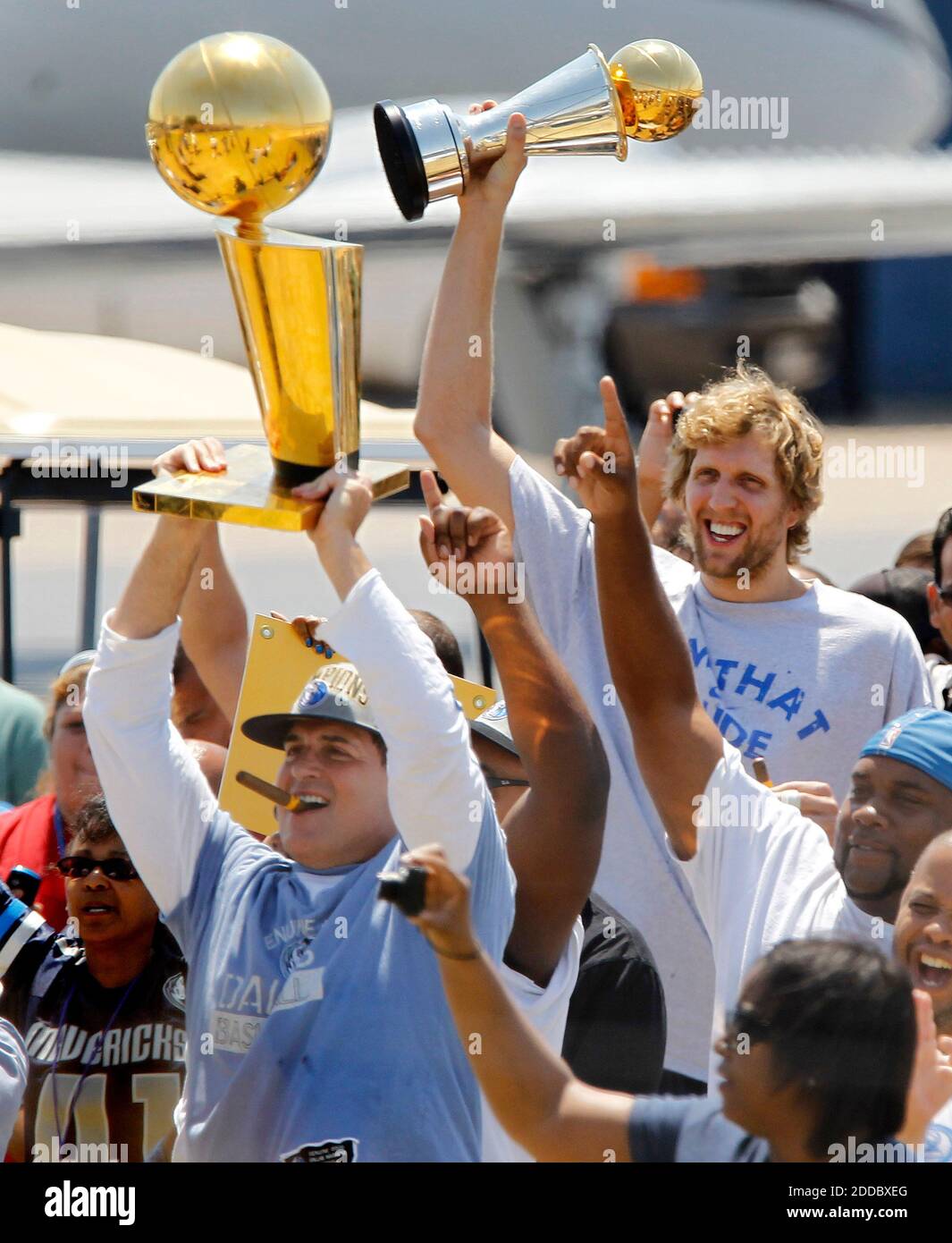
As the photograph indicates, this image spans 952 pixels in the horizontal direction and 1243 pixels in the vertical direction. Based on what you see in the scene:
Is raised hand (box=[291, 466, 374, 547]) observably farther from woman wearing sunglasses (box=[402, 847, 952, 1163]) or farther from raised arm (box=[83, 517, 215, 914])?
woman wearing sunglasses (box=[402, 847, 952, 1163])

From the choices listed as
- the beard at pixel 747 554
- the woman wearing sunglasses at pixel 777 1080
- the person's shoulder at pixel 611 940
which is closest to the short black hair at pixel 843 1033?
the woman wearing sunglasses at pixel 777 1080

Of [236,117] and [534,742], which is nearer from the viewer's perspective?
[236,117]

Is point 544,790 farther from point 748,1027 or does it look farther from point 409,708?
point 748,1027

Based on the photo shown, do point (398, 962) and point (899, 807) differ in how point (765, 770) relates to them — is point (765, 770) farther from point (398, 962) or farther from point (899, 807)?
point (398, 962)

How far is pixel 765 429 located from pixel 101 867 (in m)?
0.97

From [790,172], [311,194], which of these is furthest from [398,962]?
[790,172]

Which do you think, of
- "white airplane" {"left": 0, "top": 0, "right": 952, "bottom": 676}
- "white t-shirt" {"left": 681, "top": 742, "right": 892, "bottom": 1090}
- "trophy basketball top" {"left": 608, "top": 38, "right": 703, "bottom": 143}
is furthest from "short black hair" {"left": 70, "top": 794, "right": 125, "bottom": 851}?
"white airplane" {"left": 0, "top": 0, "right": 952, "bottom": 676}

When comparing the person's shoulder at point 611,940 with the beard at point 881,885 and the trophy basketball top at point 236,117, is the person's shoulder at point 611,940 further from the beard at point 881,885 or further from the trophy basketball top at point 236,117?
the trophy basketball top at point 236,117

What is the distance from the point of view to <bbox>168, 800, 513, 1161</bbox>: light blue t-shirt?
1574 millimetres

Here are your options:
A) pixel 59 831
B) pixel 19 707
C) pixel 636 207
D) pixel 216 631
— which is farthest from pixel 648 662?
pixel 636 207

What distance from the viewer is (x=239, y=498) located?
1.34 meters

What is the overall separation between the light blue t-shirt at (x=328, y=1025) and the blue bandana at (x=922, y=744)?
437mm
